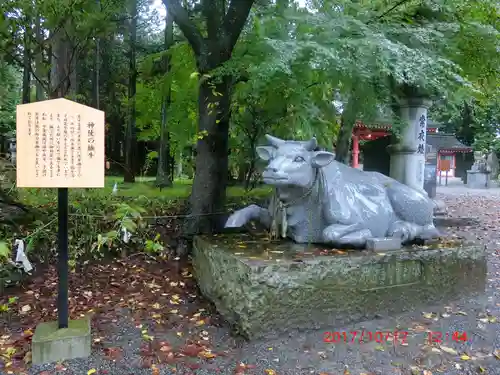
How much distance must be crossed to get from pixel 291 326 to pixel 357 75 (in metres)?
2.54

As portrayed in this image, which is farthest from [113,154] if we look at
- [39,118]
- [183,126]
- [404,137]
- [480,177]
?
[480,177]

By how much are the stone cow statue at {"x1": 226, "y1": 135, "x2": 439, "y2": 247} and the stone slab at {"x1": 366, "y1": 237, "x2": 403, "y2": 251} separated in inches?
2.8

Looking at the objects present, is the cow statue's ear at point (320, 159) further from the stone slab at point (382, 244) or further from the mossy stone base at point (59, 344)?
the mossy stone base at point (59, 344)

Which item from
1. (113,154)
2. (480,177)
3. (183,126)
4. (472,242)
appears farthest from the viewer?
(480,177)

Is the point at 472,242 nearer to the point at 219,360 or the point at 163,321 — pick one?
the point at 219,360

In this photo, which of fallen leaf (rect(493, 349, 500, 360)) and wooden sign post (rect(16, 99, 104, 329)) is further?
fallen leaf (rect(493, 349, 500, 360))

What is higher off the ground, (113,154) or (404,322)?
(113,154)

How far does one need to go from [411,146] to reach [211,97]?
12.8ft

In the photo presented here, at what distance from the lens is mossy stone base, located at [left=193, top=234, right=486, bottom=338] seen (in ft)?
11.3

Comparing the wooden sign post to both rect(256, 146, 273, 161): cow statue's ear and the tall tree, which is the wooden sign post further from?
the tall tree

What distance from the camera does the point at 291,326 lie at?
3.54 m

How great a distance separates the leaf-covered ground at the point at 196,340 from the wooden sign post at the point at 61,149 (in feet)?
2.00

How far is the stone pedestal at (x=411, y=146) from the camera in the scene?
6812mm
